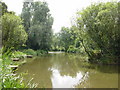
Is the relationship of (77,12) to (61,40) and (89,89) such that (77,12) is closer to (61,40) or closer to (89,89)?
(89,89)

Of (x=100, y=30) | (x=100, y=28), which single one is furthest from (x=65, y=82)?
(x=100, y=30)

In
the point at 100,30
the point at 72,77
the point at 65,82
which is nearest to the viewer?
the point at 65,82

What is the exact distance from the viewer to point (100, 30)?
11.0 meters

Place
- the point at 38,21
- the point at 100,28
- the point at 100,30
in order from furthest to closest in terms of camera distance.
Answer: the point at 38,21 < the point at 100,30 < the point at 100,28

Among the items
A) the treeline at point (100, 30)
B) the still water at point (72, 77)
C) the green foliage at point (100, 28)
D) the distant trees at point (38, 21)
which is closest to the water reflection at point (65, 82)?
the still water at point (72, 77)

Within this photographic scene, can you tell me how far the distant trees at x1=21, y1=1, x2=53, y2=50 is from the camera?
21.9 m

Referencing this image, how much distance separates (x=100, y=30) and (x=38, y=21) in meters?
14.4

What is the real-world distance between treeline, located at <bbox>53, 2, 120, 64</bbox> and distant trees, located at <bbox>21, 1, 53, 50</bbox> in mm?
10170

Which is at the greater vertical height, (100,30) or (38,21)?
(38,21)

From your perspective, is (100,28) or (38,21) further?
(38,21)

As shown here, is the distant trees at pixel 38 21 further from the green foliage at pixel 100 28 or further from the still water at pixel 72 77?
the still water at pixel 72 77

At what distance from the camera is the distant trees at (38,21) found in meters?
21.9

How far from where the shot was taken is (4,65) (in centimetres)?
289

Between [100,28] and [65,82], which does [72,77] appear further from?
[100,28]
